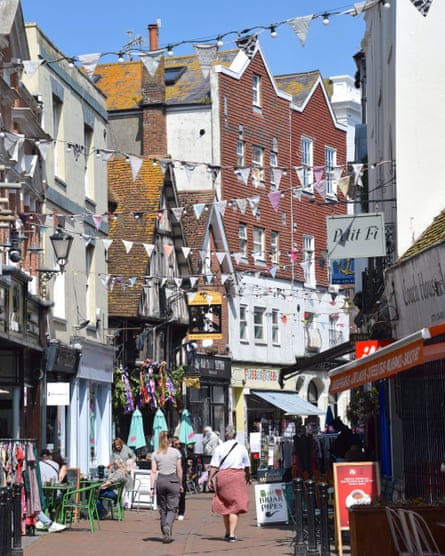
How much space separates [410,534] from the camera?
515 inches

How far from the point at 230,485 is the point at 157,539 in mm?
1685

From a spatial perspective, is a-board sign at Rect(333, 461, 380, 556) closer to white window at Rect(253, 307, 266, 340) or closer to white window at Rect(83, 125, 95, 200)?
white window at Rect(83, 125, 95, 200)

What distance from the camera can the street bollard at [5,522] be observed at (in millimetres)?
15039

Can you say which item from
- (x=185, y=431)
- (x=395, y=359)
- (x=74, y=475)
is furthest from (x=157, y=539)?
(x=185, y=431)

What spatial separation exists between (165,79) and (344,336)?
15.6 meters

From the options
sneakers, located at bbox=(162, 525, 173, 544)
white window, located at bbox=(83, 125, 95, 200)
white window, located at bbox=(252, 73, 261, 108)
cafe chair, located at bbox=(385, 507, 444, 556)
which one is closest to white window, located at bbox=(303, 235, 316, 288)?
white window, located at bbox=(252, 73, 261, 108)

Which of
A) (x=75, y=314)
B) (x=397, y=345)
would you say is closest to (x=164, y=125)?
(x=75, y=314)

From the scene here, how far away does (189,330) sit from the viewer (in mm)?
45531

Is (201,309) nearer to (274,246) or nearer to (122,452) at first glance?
(274,246)

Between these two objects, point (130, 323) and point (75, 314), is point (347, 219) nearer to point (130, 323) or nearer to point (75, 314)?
point (75, 314)

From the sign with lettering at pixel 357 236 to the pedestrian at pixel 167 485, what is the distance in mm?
4337

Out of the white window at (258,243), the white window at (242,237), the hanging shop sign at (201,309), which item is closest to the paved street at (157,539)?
the hanging shop sign at (201,309)

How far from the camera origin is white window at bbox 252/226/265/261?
179 feet

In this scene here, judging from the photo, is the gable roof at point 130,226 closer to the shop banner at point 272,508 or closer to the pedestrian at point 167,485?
the shop banner at point 272,508
